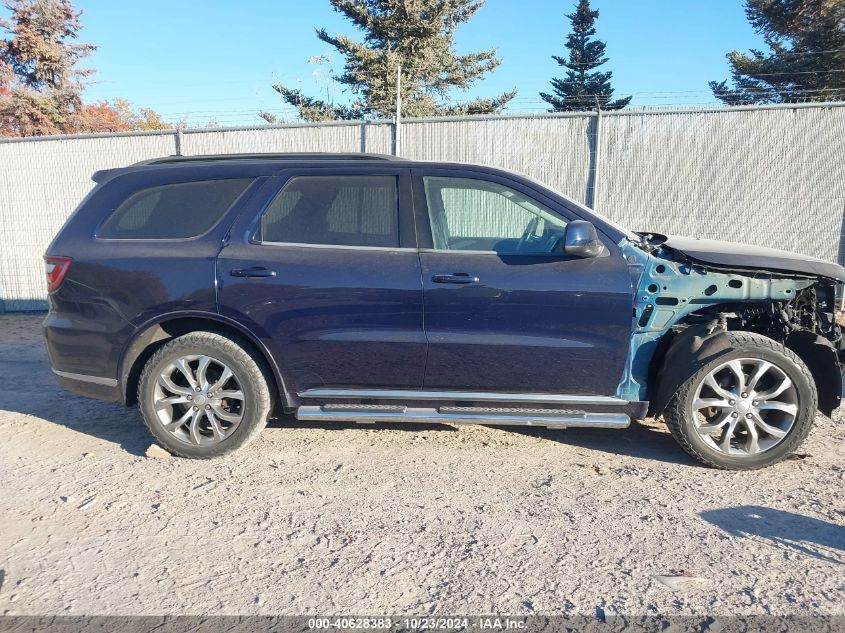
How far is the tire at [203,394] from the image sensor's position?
3.85 metres

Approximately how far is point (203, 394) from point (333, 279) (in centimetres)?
112

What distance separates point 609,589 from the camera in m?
2.60

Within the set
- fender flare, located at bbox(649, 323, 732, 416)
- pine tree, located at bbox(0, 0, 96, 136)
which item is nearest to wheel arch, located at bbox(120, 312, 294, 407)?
fender flare, located at bbox(649, 323, 732, 416)

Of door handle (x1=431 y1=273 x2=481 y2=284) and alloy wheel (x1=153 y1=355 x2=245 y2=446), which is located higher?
door handle (x1=431 y1=273 x2=481 y2=284)

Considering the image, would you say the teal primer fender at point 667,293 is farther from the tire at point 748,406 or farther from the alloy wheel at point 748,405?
the alloy wheel at point 748,405

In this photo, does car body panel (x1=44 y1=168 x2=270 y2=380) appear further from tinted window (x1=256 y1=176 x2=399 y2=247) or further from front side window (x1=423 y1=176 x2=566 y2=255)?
front side window (x1=423 y1=176 x2=566 y2=255)

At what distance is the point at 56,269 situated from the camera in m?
4.02

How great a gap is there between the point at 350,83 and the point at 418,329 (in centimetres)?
2103

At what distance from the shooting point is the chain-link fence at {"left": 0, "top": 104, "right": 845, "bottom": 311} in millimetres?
7609

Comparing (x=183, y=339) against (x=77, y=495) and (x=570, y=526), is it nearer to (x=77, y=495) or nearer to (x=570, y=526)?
(x=77, y=495)

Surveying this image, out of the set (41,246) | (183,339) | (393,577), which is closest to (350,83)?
(41,246)

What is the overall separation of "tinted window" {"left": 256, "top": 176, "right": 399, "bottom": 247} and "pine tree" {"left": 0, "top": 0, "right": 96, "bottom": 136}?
27734 millimetres

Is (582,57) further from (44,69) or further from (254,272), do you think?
(254,272)

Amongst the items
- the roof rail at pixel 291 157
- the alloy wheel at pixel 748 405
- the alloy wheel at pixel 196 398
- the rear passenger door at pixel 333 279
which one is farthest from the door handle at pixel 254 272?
the alloy wheel at pixel 748 405
